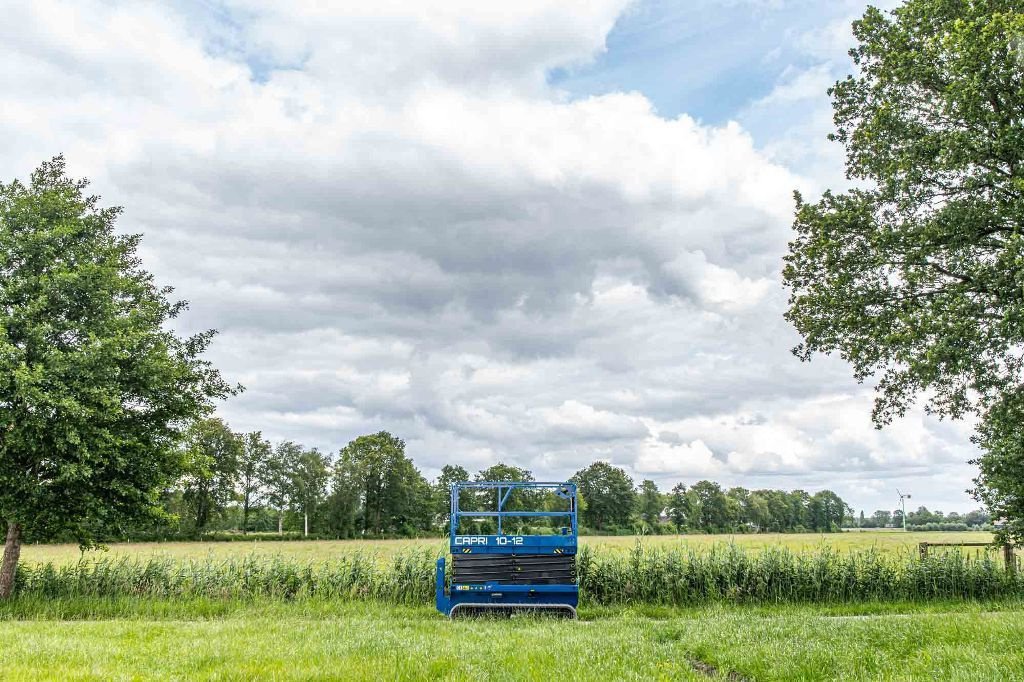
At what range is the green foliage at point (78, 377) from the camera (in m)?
15.5

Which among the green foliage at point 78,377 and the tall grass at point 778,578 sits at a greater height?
the green foliage at point 78,377

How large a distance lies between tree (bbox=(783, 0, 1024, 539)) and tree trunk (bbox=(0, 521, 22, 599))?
20.0 meters

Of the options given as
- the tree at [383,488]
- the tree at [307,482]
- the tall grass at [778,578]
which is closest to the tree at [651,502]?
the tree at [383,488]

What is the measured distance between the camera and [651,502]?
3755 inches

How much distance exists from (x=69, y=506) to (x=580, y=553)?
1249cm

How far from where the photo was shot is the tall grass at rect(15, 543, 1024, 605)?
1678cm

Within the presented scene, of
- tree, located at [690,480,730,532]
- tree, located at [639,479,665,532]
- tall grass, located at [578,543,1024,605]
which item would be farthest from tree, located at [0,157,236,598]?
tree, located at [690,480,730,532]

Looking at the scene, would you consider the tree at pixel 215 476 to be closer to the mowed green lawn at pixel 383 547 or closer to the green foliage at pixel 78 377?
the mowed green lawn at pixel 383 547

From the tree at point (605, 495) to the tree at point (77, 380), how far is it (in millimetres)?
63773

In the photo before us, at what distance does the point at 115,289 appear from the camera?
58.2ft

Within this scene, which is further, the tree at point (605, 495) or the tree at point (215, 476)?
the tree at point (605, 495)

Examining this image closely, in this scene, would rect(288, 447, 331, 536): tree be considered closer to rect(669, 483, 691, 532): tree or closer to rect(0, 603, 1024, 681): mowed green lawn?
rect(669, 483, 691, 532): tree

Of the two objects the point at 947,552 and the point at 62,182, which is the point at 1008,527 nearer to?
the point at 947,552

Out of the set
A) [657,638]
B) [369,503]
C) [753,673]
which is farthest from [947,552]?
[369,503]
